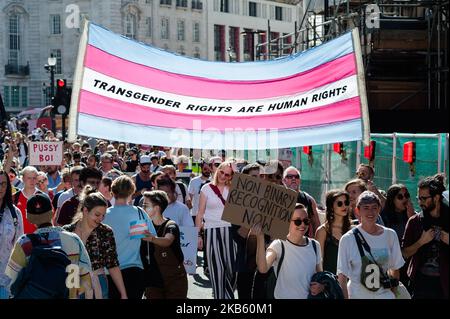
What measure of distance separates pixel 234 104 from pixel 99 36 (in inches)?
47.0

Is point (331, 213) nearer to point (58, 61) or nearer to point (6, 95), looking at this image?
point (58, 61)

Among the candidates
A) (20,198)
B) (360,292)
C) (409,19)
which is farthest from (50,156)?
(409,19)

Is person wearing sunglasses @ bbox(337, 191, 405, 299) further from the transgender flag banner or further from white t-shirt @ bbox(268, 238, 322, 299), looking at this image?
the transgender flag banner

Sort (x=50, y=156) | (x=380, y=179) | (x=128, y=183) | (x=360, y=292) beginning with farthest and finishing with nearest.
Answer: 1. (x=380, y=179)
2. (x=50, y=156)
3. (x=128, y=183)
4. (x=360, y=292)

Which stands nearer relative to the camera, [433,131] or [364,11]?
[433,131]

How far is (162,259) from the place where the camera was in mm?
9281

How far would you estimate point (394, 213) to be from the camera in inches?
408

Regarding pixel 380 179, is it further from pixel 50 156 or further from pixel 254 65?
pixel 254 65

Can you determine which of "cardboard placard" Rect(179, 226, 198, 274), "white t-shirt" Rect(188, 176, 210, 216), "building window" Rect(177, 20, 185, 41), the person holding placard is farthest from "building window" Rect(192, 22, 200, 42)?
the person holding placard

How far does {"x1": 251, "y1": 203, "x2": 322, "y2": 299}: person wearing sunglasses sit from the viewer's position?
772 cm

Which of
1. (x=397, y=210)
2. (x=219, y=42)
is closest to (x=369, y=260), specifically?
(x=397, y=210)

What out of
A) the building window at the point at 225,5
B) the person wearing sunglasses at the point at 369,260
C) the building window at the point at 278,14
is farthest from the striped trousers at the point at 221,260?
the building window at the point at 278,14

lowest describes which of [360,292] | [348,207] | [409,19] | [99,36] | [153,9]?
[360,292]

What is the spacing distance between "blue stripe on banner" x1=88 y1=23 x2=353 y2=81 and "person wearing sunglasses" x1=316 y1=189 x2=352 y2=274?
3.69ft
